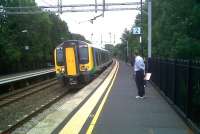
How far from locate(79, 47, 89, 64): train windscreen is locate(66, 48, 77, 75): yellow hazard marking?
0.66 m

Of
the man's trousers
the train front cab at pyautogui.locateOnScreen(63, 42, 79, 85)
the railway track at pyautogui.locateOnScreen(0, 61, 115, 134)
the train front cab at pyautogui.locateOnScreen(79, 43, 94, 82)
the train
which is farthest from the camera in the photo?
the train front cab at pyautogui.locateOnScreen(79, 43, 94, 82)

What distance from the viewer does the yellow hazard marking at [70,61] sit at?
31672 millimetres

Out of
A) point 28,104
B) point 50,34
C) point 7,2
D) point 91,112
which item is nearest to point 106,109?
point 91,112

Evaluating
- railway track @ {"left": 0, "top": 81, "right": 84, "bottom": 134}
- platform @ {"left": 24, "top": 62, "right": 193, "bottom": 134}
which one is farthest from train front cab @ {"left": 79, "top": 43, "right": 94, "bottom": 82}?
platform @ {"left": 24, "top": 62, "right": 193, "bottom": 134}

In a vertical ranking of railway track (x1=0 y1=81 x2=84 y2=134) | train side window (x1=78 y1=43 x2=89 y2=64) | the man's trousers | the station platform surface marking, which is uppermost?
train side window (x1=78 y1=43 x2=89 y2=64)

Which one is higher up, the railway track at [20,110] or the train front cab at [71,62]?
the train front cab at [71,62]

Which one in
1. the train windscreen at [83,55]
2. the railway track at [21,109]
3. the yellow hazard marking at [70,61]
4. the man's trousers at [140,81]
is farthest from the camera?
the train windscreen at [83,55]

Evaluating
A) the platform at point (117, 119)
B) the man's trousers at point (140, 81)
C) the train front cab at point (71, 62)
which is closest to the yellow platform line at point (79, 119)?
the platform at point (117, 119)

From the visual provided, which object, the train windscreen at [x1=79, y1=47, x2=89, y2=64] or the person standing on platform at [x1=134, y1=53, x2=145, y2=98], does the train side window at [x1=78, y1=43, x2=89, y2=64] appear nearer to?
the train windscreen at [x1=79, y1=47, x2=89, y2=64]

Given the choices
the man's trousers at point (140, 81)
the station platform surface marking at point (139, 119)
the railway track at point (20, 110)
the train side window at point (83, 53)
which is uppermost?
the train side window at point (83, 53)

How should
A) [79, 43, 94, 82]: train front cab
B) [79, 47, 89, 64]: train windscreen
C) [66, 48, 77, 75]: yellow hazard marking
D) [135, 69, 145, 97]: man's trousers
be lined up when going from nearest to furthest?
[135, 69, 145, 97]: man's trousers < [66, 48, 77, 75]: yellow hazard marking < [79, 43, 94, 82]: train front cab < [79, 47, 89, 64]: train windscreen

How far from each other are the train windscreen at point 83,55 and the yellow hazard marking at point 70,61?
0.66 meters

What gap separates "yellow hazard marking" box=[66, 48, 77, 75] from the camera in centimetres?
3167

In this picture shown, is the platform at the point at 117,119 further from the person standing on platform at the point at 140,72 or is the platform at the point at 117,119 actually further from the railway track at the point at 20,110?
the railway track at the point at 20,110
